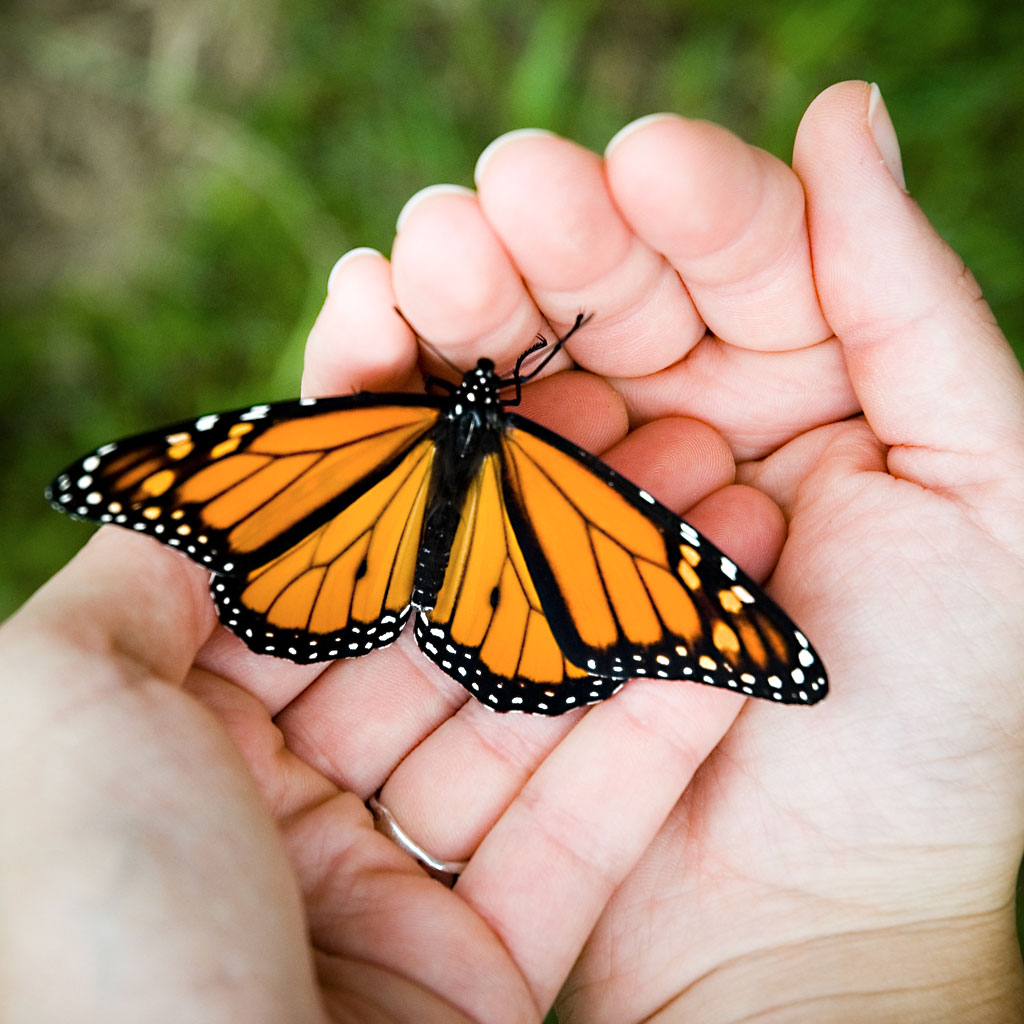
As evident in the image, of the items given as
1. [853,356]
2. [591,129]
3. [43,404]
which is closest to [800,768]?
[853,356]

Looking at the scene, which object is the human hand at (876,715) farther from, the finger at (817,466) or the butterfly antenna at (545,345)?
the butterfly antenna at (545,345)

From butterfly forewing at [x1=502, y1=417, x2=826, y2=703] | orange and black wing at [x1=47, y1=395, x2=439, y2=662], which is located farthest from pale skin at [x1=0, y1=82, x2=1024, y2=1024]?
butterfly forewing at [x1=502, y1=417, x2=826, y2=703]

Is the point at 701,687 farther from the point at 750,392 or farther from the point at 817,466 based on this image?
the point at 750,392

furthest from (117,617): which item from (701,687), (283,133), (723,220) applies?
(283,133)

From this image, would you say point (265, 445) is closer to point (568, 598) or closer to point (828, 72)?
point (568, 598)

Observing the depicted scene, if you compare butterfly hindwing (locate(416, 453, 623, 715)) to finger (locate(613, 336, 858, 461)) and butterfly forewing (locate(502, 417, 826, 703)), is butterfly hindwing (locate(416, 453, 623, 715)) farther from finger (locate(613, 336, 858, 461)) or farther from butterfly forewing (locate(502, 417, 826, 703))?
finger (locate(613, 336, 858, 461))

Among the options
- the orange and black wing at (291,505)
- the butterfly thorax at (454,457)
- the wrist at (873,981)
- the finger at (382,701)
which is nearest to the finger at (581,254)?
the finger at (382,701)
